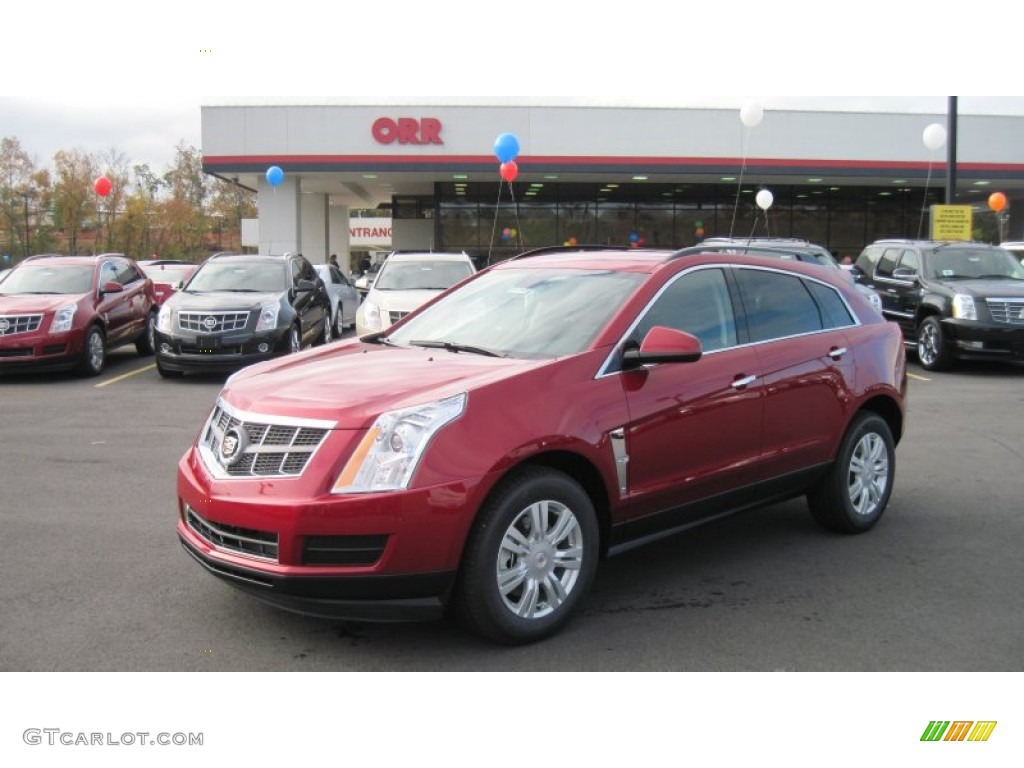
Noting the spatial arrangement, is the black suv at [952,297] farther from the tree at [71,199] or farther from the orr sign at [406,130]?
the tree at [71,199]

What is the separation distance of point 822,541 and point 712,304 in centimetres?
172

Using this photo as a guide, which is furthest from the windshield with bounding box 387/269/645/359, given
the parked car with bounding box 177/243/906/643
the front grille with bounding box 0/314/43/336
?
the front grille with bounding box 0/314/43/336

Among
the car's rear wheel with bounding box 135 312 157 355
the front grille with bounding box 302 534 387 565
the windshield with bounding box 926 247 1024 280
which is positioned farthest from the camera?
the car's rear wheel with bounding box 135 312 157 355

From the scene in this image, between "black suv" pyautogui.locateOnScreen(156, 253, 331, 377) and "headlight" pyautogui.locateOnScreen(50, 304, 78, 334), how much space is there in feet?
3.77

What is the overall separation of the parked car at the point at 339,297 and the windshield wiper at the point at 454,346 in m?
Answer: 12.6

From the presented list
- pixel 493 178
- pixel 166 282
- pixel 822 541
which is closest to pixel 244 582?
pixel 822 541

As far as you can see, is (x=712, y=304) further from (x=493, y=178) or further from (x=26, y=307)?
(x=493, y=178)

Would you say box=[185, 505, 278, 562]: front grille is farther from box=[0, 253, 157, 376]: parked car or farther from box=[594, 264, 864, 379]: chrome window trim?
box=[0, 253, 157, 376]: parked car

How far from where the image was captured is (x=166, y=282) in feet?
69.8

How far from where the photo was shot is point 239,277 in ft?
44.8

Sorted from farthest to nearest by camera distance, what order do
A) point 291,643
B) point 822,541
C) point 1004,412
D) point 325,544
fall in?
point 1004,412 < point 822,541 < point 291,643 < point 325,544

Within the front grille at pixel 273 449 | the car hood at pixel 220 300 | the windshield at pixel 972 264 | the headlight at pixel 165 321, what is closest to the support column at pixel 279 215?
the car hood at pixel 220 300

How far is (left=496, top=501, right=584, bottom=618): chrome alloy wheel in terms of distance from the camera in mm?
3961

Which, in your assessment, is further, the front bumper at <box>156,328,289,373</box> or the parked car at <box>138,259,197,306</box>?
the parked car at <box>138,259,197,306</box>
